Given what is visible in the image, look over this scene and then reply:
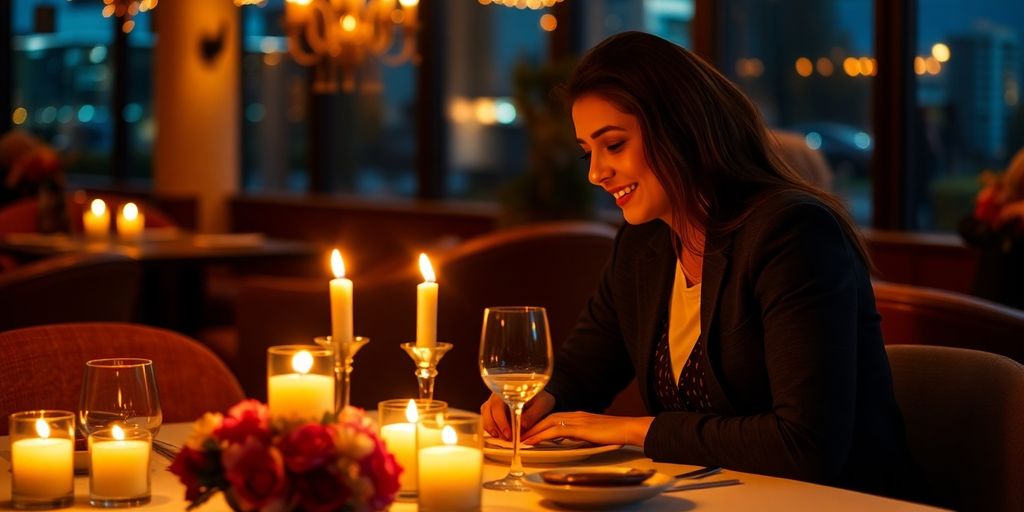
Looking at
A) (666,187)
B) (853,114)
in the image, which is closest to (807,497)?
(666,187)

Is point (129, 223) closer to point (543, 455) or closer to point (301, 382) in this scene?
A: point (543, 455)

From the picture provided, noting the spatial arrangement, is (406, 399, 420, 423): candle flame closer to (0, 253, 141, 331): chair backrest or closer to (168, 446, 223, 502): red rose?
(168, 446, 223, 502): red rose

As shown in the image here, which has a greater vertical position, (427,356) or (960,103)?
(960,103)

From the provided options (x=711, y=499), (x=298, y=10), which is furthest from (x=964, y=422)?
(x=298, y=10)

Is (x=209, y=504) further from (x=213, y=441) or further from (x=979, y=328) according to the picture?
(x=979, y=328)

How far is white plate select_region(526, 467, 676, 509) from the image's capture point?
155 cm

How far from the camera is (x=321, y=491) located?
1252 millimetres

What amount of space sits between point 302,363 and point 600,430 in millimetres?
603

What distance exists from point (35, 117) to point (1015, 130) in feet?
33.6

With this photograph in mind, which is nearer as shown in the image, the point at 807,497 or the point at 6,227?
the point at 807,497

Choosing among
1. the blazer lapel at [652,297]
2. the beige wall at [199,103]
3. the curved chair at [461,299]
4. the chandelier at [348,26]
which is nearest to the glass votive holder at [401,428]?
the blazer lapel at [652,297]

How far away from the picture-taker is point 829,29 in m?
6.45

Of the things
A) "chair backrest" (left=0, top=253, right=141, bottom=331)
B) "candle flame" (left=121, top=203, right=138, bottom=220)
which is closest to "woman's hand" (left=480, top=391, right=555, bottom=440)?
"chair backrest" (left=0, top=253, right=141, bottom=331)

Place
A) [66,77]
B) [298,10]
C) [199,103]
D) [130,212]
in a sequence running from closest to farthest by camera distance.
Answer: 1. [130,212]
2. [298,10]
3. [199,103]
4. [66,77]
